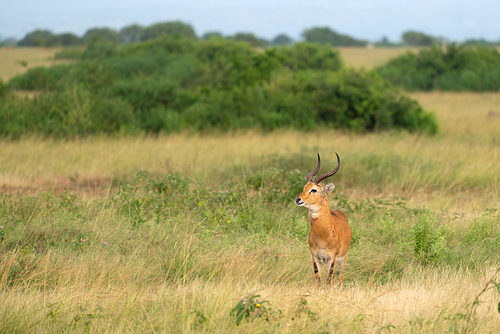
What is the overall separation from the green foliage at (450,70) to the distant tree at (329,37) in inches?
2173

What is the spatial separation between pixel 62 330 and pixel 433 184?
7324mm

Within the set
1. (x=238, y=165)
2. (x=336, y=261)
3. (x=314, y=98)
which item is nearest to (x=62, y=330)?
(x=336, y=261)

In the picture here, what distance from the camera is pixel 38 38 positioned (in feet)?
129

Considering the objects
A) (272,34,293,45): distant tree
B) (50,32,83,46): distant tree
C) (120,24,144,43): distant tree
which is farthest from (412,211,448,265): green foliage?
(272,34,293,45): distant tree

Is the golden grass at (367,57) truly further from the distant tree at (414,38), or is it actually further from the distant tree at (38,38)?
the distant tree at (414,38)

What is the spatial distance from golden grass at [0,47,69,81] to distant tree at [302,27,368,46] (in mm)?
55641

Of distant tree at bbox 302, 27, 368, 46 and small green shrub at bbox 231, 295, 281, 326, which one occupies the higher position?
distant tree at bbox 302, 27, 368, 46

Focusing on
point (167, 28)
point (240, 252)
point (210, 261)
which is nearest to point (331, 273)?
point (240, 252)

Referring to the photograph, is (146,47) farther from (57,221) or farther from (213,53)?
(57,221)

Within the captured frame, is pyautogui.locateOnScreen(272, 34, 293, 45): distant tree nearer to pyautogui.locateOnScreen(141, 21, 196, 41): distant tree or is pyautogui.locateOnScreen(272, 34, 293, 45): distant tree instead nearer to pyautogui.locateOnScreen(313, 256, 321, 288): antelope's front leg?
pyautogui.locateOnScreen(141, 21, 196, 41): distant tree

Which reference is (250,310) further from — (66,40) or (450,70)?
(66,40)

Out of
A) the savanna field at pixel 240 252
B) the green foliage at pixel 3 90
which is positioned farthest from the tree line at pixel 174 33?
the savanna field at pixel 240 252

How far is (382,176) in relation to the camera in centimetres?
970

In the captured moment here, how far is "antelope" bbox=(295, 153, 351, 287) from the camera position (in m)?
4.30
